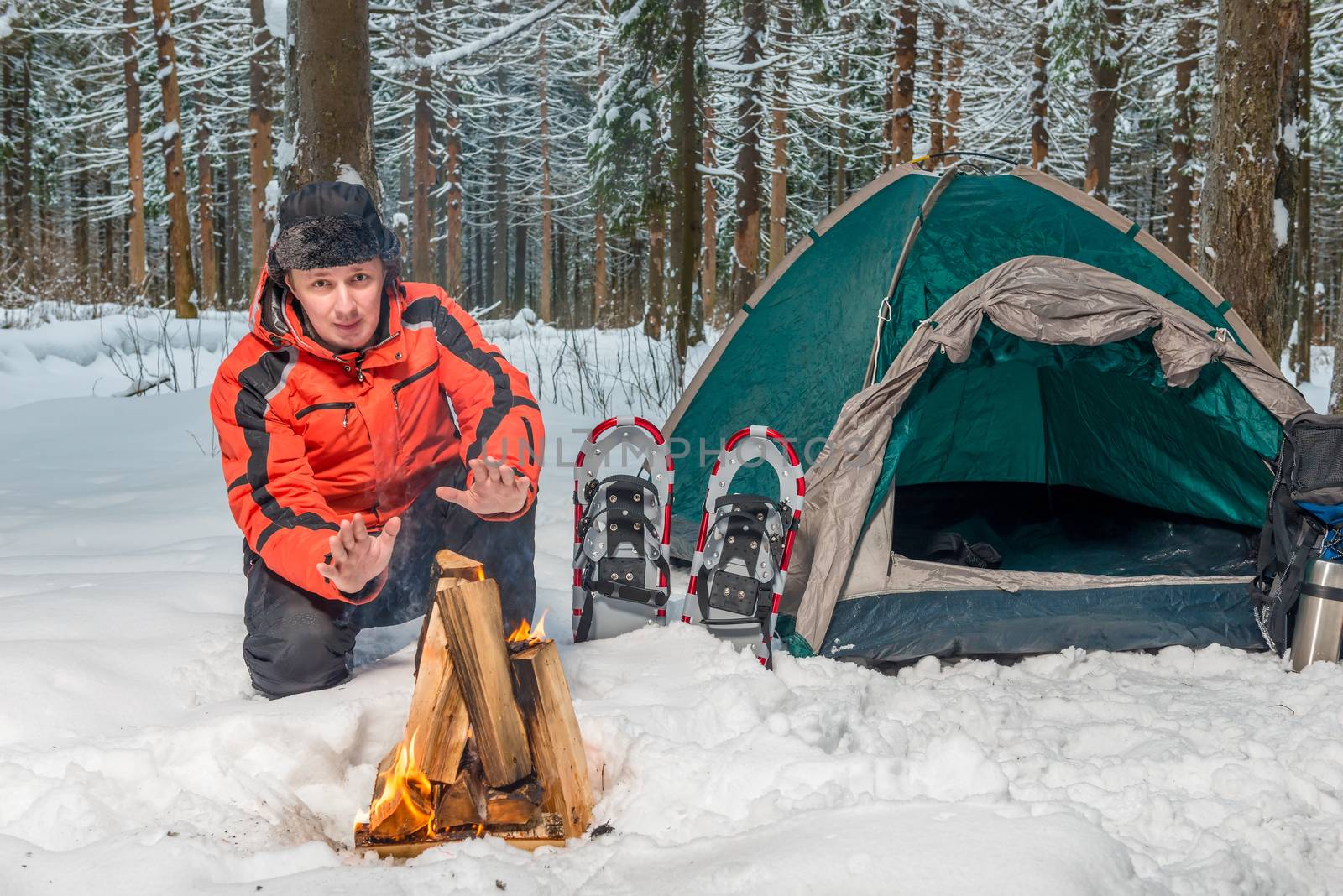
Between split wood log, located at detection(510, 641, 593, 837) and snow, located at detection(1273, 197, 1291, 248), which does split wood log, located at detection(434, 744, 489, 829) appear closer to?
split wood log, located at detection(510, 641, 593, 837)

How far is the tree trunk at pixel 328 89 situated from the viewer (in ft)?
12.3

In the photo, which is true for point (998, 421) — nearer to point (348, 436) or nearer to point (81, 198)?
point (348, 436)

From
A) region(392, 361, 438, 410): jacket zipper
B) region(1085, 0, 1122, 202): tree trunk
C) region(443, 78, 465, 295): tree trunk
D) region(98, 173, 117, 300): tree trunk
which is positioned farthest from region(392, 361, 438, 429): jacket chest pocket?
region(98, 173, 117, 300): tree trunk

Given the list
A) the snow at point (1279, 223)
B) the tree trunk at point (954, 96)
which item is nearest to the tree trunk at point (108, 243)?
the tree trunk at point (954, 96)

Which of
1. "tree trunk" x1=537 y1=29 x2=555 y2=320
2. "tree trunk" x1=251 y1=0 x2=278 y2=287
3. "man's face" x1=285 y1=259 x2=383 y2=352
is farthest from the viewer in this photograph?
"tree trunk" x1=537 y1=29 x2=555 y2=320

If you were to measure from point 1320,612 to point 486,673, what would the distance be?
101 inches

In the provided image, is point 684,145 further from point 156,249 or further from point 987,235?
point 156,249

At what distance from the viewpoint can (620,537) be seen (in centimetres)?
299

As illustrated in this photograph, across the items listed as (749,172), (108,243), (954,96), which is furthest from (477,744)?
(108,243)

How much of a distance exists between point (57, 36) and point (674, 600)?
953 inches

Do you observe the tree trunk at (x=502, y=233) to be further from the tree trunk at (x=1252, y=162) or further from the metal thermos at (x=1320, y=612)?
the metal thermos at (x=1320, y=612)

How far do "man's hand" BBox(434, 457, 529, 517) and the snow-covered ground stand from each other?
0.52 m

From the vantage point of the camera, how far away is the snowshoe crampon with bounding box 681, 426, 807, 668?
9.27 feet

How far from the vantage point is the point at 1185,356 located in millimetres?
3053
